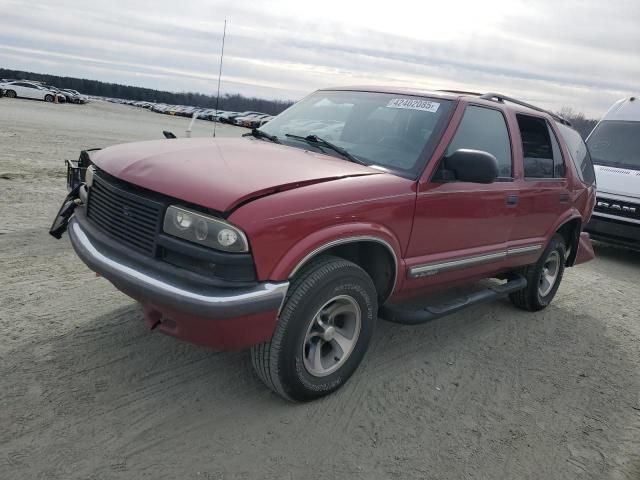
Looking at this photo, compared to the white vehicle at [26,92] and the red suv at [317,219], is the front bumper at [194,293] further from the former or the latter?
the white vehicle at [26,92]

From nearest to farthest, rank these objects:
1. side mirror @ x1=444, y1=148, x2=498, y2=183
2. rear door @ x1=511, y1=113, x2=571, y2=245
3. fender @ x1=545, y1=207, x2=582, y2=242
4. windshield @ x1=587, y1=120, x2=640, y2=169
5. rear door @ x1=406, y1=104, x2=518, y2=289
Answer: side mirror @ x1=444, y1=148, x2=498, y2=183
rear door @ x1=406, y1=104, x2=518, y2=289
rear door @ x1=511, y1=113, x2=571, y2=245
fender @ x1=545, y1=207, x2=582, y2=242
windshield @ x1=587, y1=120, x2=640, y2=169

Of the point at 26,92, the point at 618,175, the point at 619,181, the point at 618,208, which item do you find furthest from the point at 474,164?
the point at 26,92

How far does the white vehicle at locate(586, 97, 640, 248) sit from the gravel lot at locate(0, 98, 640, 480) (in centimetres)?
398

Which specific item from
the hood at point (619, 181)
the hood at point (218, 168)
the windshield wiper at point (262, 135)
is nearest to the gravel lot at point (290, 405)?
the hood at point (218, 168)

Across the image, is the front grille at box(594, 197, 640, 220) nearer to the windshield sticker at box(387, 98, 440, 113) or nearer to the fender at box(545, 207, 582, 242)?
the fender at box(545, 207, 582, 242)

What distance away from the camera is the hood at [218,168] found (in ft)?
9.53

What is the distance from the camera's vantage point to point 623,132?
9.51m

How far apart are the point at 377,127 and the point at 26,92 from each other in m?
48.8

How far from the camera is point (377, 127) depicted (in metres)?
4.18

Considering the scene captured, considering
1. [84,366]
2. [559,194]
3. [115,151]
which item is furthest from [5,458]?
[559,194]

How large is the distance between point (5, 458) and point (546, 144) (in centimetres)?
493

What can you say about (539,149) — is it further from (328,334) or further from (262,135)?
(328,334)

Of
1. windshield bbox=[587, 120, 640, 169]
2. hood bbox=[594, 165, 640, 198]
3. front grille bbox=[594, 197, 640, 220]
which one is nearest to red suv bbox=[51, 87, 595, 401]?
front grille bbox=[594, 197, 640, 220]

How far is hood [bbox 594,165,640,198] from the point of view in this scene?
339 inches
